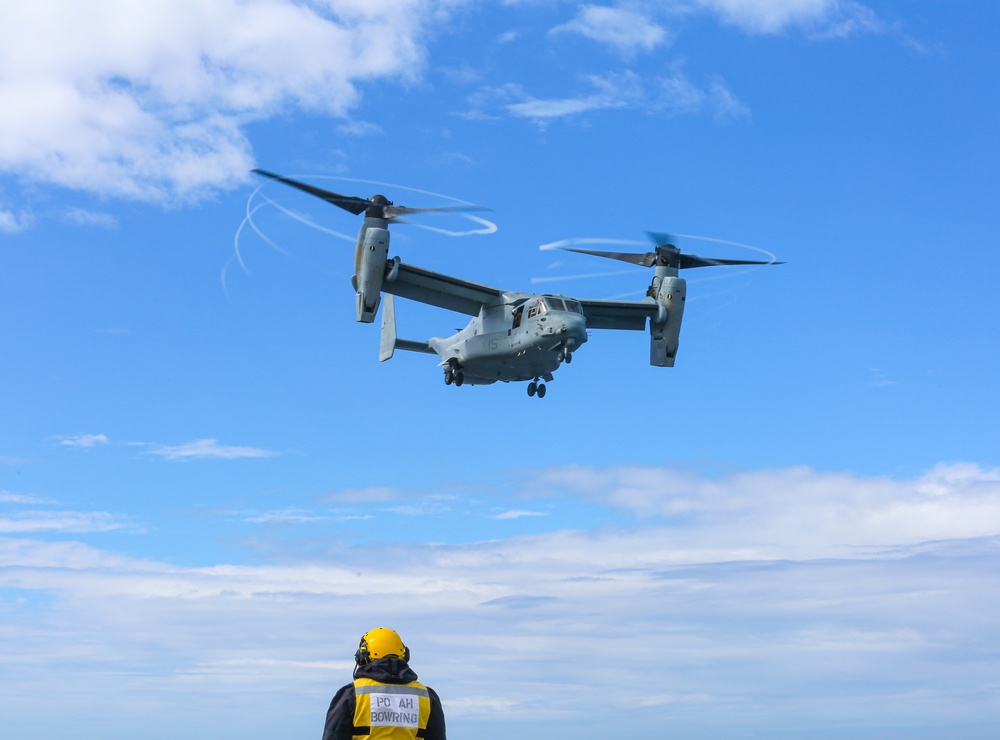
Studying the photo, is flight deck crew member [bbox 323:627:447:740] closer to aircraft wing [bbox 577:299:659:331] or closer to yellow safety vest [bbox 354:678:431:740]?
yellow safety vest [bbox 354:678:431:740]

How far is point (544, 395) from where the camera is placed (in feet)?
149

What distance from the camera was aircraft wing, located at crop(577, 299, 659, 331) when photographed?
49.8 metres

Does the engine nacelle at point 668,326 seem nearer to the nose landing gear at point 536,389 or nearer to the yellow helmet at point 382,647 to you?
the nose landing gear at point 536,389

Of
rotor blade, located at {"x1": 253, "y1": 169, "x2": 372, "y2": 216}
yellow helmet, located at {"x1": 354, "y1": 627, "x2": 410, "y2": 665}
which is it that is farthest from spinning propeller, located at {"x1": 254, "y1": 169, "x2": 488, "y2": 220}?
yellow helmet, located at {"x1": 354, "y1": 627, "x2": 410, "y2": 665}

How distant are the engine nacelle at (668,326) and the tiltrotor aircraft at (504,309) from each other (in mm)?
44

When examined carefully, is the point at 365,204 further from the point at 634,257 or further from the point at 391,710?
the point at 391,710

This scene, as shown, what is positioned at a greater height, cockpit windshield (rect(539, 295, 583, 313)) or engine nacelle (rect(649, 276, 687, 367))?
engine nacelle (rect(649, 276, 687, 367))

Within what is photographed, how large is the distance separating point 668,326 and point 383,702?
42970 millimetres

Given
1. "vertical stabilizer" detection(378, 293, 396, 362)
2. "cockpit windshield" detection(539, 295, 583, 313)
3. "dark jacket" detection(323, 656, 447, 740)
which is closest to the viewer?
"dark jacket" detection(323, 656, 447, 740)

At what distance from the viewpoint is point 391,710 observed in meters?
6.87

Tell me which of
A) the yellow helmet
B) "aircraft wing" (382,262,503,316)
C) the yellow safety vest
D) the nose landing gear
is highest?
"aircraft wing" (382,262,503,316)

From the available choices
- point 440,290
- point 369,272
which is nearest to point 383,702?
point 369,272

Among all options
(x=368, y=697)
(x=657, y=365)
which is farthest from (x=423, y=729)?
(x=657, y=365)

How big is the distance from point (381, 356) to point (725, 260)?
17335 mm
